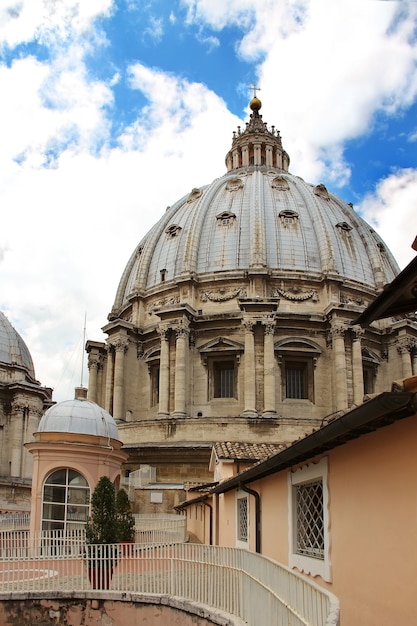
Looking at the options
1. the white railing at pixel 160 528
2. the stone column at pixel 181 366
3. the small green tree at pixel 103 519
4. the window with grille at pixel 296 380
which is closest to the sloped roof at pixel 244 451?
the small green tree at pixel 103 519

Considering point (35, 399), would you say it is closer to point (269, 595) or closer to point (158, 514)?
point (158, 514)

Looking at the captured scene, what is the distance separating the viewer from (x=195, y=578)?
13.1m

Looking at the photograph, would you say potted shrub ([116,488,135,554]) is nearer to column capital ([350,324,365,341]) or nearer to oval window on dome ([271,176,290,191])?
column capital ([350,324,365,341])

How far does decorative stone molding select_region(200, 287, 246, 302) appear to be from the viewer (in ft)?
139

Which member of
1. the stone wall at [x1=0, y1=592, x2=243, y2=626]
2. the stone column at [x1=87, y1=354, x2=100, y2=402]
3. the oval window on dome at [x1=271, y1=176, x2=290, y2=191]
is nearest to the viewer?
the stone wall at [x1=0, y1=592, x2=243, y2=626]

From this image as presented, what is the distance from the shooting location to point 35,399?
51.2 meters

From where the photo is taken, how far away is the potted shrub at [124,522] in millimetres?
19372

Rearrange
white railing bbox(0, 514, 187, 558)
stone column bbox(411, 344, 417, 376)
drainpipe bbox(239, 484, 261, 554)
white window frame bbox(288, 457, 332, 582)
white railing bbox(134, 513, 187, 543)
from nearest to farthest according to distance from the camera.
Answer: white window frame bbox(288, 457, 332, 582) < drainpipe bbox(239, 484, 261, 554) < white railing bbox(0, 514, 187, 558) < white railing bbox(134, 513, 187, 543) < stone column bbox(411, 344, 417, 376)

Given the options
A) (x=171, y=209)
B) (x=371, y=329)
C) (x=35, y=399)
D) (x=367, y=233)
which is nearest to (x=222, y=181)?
(x=171, y=209)

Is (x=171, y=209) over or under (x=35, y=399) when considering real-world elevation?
over

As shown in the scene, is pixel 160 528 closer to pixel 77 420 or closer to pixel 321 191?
pixel 77 420

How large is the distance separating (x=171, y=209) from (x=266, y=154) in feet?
33.3

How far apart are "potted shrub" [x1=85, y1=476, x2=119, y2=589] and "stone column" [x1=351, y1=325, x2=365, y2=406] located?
76.2ft

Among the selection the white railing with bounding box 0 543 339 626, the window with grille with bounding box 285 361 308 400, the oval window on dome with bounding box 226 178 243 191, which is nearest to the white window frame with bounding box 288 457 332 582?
the white railing with bounding box 0 543 339 626
